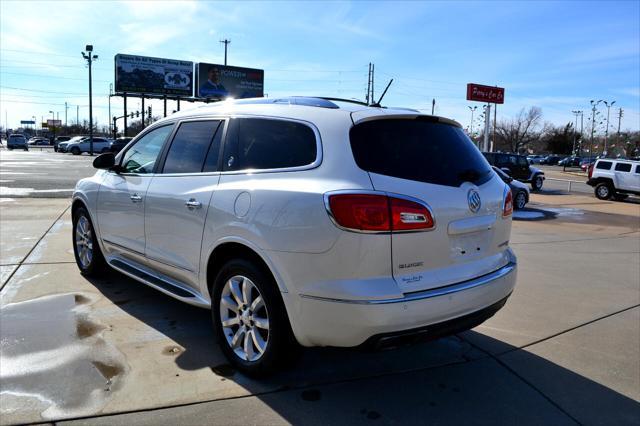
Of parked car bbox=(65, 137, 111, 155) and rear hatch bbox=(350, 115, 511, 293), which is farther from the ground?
parked car bbox=(65, 137, 111, 155)

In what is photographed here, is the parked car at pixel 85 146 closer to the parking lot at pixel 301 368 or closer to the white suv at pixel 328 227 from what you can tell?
the parking lot at pixel 301 368

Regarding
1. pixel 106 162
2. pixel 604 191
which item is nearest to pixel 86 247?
pixel 106 162

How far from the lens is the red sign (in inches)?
1287

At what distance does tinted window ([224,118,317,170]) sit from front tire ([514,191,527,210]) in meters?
14.0

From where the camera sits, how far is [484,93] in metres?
33.3

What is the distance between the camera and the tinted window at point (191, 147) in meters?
3.96

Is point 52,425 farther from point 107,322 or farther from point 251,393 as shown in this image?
point 107,322

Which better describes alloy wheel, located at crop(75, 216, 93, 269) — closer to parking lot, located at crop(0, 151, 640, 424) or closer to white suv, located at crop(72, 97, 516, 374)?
parking lot, located at crop(0, 151, 640, 424)

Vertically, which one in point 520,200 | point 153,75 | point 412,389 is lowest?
point 412,389

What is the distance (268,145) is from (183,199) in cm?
88

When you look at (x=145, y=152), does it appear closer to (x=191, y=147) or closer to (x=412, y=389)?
(x=191, y=147)

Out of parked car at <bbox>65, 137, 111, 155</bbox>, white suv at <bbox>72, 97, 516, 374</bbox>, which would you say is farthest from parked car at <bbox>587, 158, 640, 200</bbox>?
parked car at <bbox>65, 137, 111, 155</bbox>

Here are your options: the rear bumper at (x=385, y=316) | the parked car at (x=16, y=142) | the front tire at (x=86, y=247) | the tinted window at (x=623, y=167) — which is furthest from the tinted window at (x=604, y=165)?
the parked car at (x=16, y=142)

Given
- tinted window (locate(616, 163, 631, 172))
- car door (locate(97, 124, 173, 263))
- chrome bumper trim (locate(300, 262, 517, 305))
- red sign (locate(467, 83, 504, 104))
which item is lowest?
chrome bumper trim (locate(300, 262, 517, 305))
